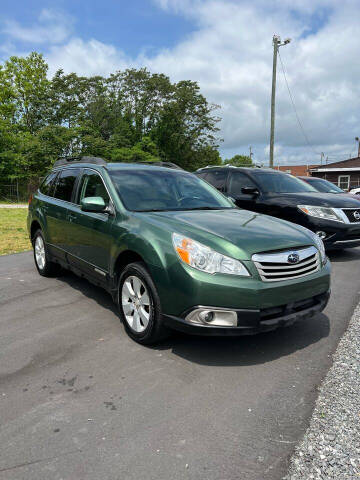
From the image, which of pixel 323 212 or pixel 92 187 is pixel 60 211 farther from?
pixel 323 212

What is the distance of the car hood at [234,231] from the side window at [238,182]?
407cm

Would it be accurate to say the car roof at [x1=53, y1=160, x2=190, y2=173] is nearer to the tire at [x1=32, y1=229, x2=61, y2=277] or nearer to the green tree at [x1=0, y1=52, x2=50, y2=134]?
the tire at [x1=32, y1=229, x2=61, y2=277]

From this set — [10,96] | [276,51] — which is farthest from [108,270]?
[10,96]

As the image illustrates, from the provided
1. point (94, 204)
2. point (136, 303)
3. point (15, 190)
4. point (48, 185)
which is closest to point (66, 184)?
point (48, 185)

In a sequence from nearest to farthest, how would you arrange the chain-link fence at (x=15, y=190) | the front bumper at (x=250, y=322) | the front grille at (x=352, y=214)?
1. the front bumper at (x=250, y=322)
2. the front grille at (x=352, y=214)
3. the chain-link fence at (x=15, y=190)

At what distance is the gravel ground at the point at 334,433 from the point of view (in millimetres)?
1967

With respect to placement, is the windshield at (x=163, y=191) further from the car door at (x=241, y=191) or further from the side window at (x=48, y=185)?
the car door at (x=241, y=191)

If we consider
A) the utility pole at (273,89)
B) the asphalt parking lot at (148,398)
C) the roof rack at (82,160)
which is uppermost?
the utility pole at (273,89)

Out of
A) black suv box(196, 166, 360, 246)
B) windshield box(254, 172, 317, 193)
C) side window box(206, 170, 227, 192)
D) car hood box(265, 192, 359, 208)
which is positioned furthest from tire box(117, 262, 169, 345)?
side window box(206, 170, 227, 192)

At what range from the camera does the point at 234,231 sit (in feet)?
10.9

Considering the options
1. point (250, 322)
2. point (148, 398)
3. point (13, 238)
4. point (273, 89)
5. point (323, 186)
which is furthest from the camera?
point (273, 89)

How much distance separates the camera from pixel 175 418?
2426mm

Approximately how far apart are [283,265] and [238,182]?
5.22m

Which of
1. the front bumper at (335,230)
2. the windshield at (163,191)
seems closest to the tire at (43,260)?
the windshield at (163,191)
